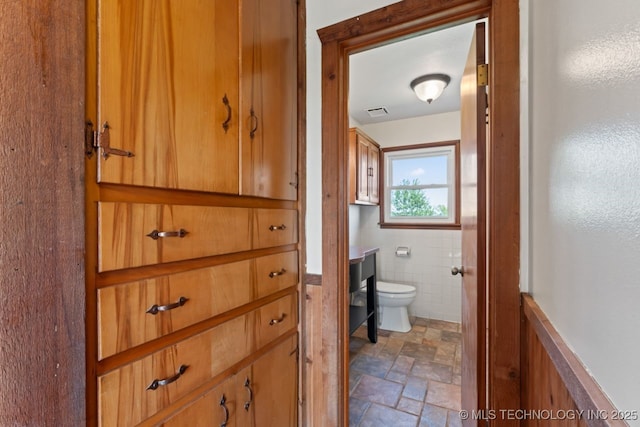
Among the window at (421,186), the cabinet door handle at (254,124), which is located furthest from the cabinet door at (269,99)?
the window at (421,186)

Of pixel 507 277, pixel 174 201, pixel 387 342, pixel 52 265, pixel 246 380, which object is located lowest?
pixel 387 342

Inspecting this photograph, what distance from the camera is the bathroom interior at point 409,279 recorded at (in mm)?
1837

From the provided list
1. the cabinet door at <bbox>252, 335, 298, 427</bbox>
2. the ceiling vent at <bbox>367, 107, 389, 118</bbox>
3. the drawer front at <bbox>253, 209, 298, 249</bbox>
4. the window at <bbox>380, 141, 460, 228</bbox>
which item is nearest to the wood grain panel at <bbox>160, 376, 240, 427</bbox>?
the cabinet door at <bbox>252, 335, 298, 427</bbox>

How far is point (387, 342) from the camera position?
2.68 meters

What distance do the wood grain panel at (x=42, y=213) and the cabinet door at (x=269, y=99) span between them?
499mm

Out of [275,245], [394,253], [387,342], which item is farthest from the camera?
[394,253]

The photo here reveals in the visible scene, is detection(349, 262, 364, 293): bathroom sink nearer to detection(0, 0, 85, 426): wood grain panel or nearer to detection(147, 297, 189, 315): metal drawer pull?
detection(147, 297, 189, 315): metal drawer pull

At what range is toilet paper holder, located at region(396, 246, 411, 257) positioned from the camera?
327 cm

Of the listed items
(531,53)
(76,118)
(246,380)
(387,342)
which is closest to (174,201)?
(76,118)

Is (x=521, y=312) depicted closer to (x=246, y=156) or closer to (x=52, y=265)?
(x=246, y=156)

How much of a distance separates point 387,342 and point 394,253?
1050mm

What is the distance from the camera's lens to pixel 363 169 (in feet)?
9.89

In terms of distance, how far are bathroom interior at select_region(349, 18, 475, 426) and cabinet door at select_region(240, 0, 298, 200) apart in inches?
36.5

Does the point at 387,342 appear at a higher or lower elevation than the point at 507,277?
lower
